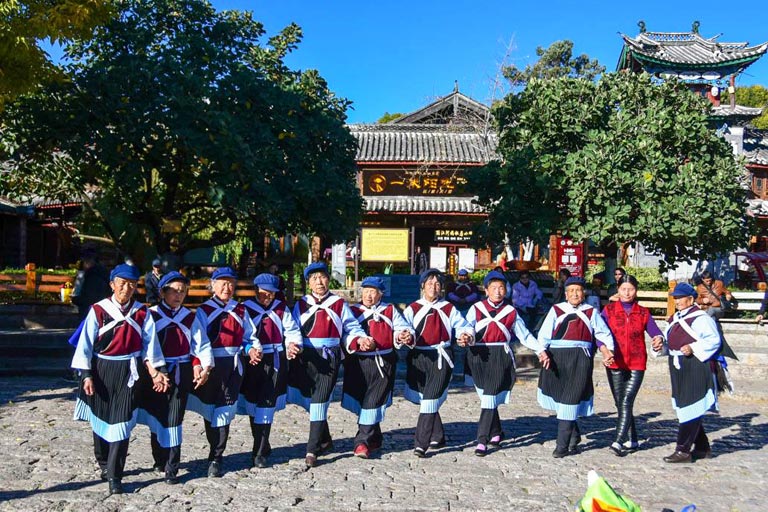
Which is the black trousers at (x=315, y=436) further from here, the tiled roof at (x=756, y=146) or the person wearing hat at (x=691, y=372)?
the tiled roof at (x=756, y=146)

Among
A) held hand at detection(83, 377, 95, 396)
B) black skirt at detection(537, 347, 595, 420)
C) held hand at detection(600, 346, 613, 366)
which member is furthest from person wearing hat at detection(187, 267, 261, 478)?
held hand at detection(600, 346, 613, 366)

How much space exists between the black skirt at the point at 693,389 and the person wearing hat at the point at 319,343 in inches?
126

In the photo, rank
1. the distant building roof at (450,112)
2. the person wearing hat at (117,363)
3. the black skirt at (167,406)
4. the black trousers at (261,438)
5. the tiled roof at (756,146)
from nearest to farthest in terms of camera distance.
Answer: the person wearing hat at (117,363)
the black skirt at (167,406)
the black trousers at (261,438)
the tiled roof at (756,146)
the distant building roof at (450,112)

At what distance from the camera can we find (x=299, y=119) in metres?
14.7

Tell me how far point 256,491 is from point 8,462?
2.49 m

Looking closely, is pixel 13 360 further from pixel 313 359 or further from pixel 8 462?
pixel 313 359

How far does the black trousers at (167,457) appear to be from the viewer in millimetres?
6164

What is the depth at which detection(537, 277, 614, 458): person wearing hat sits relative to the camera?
24.2 ft

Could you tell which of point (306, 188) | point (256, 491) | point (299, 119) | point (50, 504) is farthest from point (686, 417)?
point (299, 119)

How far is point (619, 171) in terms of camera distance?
1568 cm

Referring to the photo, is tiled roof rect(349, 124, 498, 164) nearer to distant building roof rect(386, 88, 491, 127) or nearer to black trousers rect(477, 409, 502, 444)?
distant building roof rect(386, 88, 491, 127)

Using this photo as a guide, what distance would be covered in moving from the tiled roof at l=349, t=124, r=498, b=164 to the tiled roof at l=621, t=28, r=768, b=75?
744 centimetres

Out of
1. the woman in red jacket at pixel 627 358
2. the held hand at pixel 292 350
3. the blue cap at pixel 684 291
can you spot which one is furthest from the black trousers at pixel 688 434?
the held hand at pixel 292 350

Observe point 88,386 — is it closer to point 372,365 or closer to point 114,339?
point 114,339
